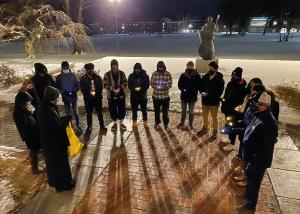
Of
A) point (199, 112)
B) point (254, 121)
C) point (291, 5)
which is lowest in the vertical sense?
point (199, 112)

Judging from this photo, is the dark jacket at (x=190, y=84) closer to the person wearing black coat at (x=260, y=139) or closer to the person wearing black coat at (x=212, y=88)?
the person wearing black coat at (x=212, y=88)

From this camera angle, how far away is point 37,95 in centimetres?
626

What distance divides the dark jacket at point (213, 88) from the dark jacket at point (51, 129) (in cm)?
319

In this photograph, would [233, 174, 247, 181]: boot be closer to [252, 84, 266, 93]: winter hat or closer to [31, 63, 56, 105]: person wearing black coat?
[252, 84, 266, 93]: winter hat

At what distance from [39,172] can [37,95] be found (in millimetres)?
1822

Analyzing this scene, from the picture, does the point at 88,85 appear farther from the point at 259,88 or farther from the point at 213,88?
the point at 259,88

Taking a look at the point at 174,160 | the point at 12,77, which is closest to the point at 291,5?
→ the point at 12,77

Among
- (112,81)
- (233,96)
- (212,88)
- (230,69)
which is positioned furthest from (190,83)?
(230,69)

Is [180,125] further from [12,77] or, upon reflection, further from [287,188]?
[12,77]

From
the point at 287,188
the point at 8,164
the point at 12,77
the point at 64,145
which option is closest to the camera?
the point at 64,145

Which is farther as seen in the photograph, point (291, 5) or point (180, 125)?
point (291, 5)

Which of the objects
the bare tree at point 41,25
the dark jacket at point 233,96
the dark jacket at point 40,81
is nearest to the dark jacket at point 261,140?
the dark jacket at point 233,96

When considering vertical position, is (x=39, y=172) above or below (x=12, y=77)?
below

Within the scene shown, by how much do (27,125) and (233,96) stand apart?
3.84m
